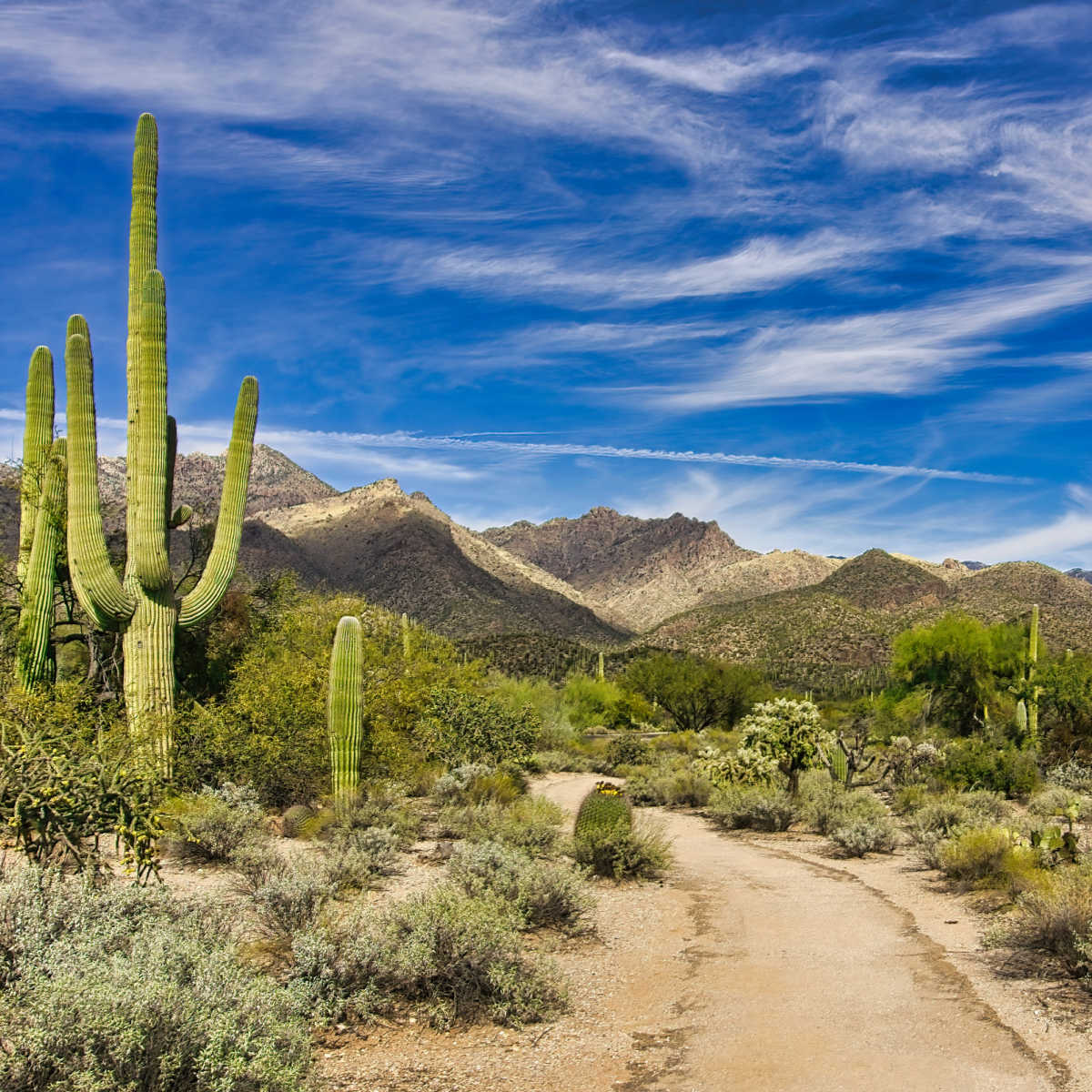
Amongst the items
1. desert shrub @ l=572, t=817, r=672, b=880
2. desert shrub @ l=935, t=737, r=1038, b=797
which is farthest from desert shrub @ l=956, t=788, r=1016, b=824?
desert shrub @ l=572, t=817, r=672, b=880

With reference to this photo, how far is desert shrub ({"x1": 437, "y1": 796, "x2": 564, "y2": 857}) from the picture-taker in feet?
40.0

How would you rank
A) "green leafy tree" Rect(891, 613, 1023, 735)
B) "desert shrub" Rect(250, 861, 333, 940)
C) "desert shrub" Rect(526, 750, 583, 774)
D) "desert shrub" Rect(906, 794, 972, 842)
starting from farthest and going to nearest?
"green leafy tree" Rect(891, 613, 1023, 735) → "desert shrub" Rect(526, 750, 583, 774) → "desert shrub" Rect(906, 794, 972, 842) → "desert shrub" Rect(250, 861, 333, 940)

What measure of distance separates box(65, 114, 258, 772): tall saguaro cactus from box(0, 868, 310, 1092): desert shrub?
8997mm

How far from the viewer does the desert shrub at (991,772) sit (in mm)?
17719

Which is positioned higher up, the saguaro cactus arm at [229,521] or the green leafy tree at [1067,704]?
the saguaro cactus arm at [229,521]

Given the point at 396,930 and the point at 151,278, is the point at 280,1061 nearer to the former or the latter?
the point at 396,930

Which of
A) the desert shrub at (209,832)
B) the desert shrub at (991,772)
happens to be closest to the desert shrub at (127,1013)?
the desert shrub at (209,832)

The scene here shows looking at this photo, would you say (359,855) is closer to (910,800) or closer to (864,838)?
(864,838)

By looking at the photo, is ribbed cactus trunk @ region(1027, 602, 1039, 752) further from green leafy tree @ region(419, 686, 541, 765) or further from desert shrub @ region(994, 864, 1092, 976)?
desert shrub @ region(994, 864, 1092, 976)

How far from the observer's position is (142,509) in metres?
14.8

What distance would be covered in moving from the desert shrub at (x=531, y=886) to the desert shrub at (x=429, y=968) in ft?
5.19

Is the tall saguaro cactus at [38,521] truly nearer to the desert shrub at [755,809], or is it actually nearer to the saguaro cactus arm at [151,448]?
the saguaro cactus arm at [151,448]

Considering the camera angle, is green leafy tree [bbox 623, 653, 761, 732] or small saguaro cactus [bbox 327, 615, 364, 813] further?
green leafy tree [bbox 623, 653, 761, 732]

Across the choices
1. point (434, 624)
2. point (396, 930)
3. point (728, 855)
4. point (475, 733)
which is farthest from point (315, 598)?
point (434, 624)
